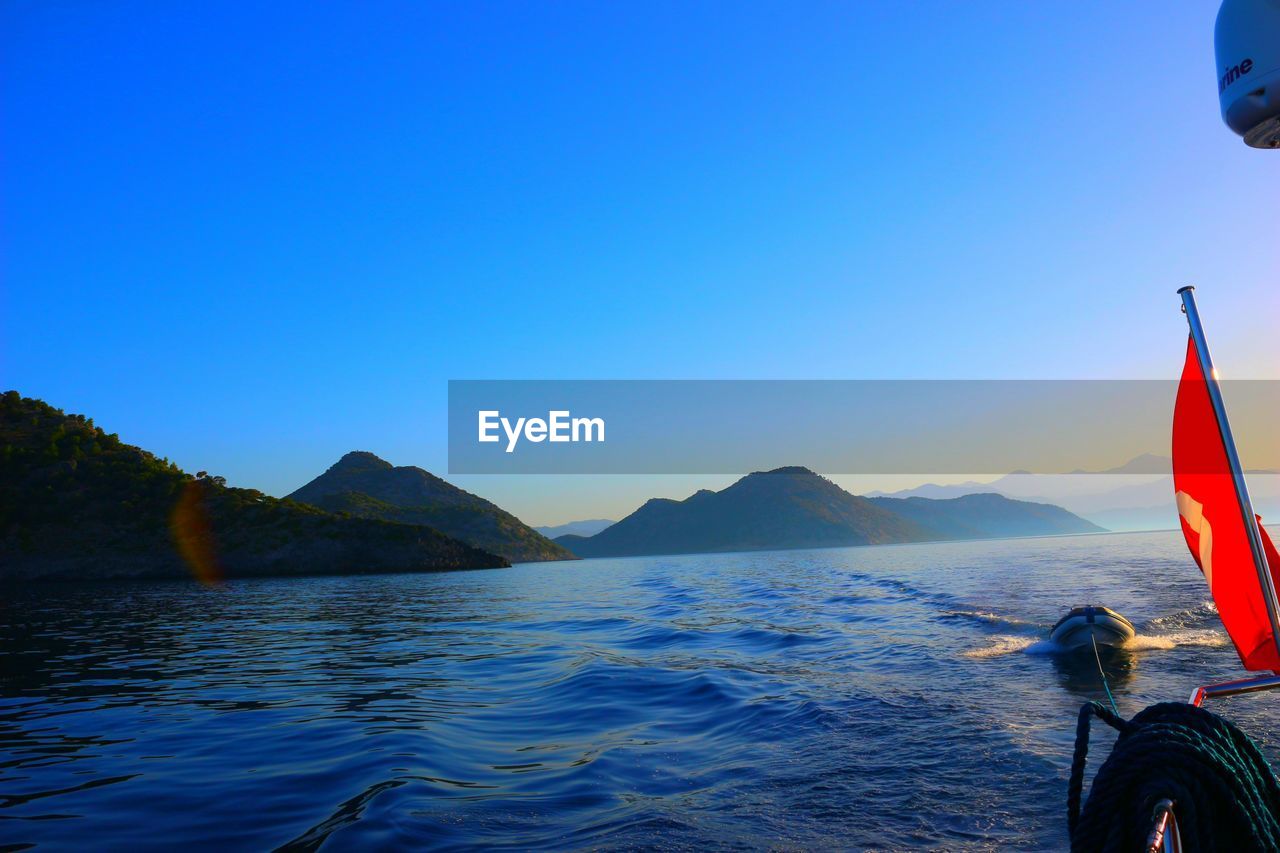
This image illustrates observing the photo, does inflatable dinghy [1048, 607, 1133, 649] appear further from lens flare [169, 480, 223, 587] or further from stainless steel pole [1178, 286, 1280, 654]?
lens flare [169, 480, 223, 587]

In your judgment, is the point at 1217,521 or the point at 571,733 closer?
the point at 1217,521

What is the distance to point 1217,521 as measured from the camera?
15.1ft

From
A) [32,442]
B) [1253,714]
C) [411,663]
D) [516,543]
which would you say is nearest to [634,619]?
[411,663]

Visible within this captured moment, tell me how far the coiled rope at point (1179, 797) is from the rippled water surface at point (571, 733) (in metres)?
4.36

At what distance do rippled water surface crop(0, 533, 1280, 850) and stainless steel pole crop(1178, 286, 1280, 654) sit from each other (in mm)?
3610

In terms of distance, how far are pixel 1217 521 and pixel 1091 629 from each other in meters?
14.1

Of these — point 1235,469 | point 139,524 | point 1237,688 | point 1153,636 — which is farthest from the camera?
point 139,524

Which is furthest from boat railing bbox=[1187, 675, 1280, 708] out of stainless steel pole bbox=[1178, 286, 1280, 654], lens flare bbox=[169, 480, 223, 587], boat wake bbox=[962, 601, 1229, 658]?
lens flare bbox=[169, 480, 223, 587]

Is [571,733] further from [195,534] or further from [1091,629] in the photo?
[195,534]

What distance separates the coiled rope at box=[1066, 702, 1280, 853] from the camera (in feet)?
8.71

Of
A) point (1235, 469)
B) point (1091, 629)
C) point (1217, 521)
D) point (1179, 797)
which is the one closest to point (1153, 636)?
point (1091, 629)

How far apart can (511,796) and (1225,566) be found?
7.25 meters

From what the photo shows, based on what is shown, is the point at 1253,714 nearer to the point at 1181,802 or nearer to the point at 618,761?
the point at 618,761

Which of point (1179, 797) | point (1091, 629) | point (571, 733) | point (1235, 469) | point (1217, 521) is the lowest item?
point (571, 733)
